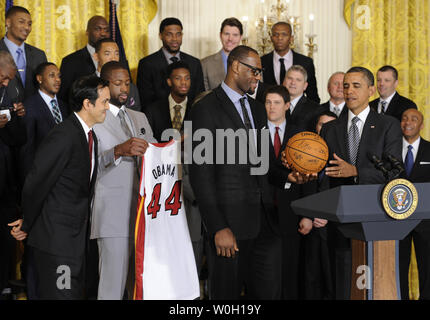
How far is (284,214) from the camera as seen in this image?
15.4ft

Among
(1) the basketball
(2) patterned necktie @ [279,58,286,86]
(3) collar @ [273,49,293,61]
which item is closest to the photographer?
(1) the basketball

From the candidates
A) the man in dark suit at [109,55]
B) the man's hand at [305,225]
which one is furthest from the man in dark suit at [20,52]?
the man's hand at [305,225]

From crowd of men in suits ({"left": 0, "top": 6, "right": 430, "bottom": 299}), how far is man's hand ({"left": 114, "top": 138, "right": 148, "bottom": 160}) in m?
0.02

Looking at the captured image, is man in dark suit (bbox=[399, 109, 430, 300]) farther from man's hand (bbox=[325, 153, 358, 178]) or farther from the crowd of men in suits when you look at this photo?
man's hand (bbox=[325, 153, 358, 178])

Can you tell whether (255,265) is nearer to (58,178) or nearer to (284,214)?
(284,214)

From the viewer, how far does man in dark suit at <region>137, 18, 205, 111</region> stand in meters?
5.73

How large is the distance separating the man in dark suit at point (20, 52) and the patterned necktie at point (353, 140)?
111 inches

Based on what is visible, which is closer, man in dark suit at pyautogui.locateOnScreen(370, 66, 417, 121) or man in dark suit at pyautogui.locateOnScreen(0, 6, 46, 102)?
man in dark suit at pyautogui.locateOnScreen(0, 6, 46, 102)

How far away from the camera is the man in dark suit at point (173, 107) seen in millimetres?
5082

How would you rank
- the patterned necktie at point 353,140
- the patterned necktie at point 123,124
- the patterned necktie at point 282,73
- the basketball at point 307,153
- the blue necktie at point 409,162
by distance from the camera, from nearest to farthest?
the basketball at point 307,153, the patterned necktie at point 353,140, the patterned necktie at point 123,124, the blue necktie at point 409,162, the patterned necktie at point 282,73

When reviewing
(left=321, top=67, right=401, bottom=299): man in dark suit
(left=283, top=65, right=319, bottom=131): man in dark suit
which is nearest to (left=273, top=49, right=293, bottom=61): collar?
(left=283, top=65, right=319, bottom=131): man in dark suit

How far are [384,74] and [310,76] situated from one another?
0.74 metres

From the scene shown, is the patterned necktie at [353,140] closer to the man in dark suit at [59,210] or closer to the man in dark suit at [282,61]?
the man in dark suit at [59,210]

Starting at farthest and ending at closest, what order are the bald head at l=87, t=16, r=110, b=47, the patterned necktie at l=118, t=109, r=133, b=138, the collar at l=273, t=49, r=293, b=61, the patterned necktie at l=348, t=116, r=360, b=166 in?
1. the collar at l=273, t=49, r=293, b=61
2. the bald head at l=87, t=16, r=110, b=47
3. the patterned necktie at l=118, t=109, r=133, b=138
4. the patterned necktie at l=348, t=116, r=360, b=166
